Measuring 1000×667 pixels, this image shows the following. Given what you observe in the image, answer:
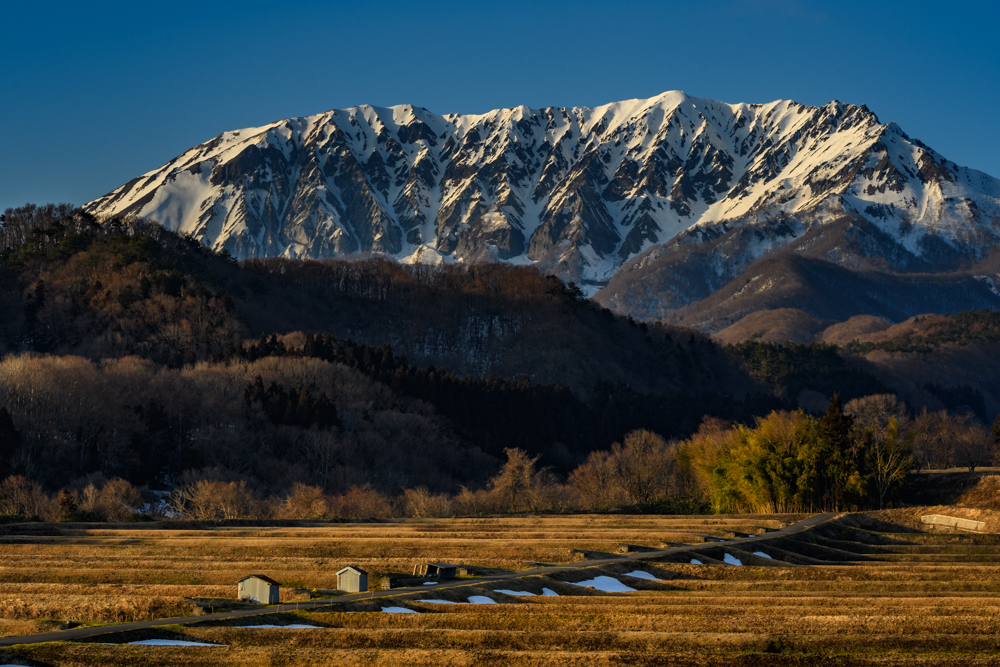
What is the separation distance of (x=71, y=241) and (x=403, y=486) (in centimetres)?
10851

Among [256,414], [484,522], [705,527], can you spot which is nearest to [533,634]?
[705,527]

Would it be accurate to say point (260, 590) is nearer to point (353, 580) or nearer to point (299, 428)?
point (353, 580)

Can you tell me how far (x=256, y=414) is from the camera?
430 feet

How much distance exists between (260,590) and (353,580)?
394 cm

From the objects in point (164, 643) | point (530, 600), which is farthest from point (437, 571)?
point (164, 643)

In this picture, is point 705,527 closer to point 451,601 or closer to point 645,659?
point 451,601

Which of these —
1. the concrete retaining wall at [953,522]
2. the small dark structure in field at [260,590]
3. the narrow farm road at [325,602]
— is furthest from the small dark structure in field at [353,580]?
the concrete retaining wall at [953,522]

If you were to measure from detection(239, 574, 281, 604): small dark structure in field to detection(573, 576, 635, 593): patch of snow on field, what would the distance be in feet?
39.4

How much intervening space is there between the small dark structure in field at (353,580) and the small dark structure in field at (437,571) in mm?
3602

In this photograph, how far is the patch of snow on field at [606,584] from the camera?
4009 centimetres

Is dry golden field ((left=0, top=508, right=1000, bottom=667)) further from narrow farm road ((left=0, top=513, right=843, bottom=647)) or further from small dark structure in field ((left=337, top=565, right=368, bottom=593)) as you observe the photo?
small dark structure in field ((left=337, top=565, right=368, bottom=593))

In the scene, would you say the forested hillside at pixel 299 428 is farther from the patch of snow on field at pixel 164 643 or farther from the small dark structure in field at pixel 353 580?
the patch of snow on field at pixel 164 643

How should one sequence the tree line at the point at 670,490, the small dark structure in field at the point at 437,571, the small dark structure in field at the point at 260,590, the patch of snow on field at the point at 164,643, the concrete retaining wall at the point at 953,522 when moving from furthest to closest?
the tree line at the point at 670,490
the concrete retaining wall at the point at 953,522
the small dark structure in field at the point at 437,571
the small dark structure in field at the point at 260,590
the patch of snow on field at the point at 164,643

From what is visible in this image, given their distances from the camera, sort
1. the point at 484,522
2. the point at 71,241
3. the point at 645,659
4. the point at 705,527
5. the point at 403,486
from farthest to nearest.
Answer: the point at 71,241
the point at 403,486
the point at 484,522
the point at 705,527
the point at 645,659
